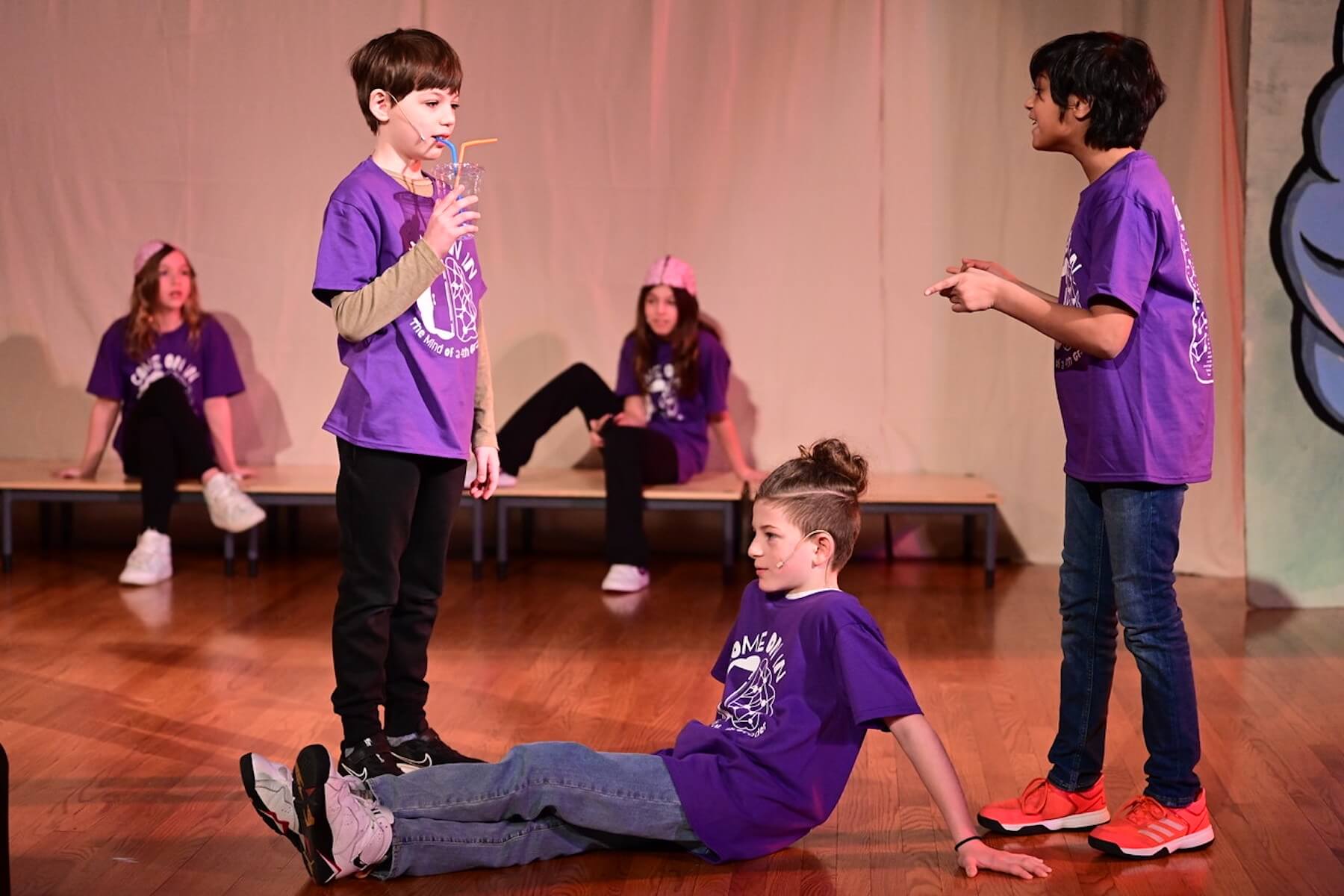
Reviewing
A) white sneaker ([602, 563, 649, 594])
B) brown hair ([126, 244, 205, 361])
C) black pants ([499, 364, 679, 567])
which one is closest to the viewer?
white sneaker ([602, 563, 649, 594])

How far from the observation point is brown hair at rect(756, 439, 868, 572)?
7.51ft

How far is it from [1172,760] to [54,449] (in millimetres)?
4569

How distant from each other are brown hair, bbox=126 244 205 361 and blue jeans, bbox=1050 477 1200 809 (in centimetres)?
353

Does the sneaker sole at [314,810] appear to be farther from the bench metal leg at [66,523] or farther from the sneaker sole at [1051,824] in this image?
the bench metal leg at [66,523]

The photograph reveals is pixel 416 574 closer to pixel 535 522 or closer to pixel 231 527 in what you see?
pixel 231 527

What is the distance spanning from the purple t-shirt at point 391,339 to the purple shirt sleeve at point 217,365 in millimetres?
2743

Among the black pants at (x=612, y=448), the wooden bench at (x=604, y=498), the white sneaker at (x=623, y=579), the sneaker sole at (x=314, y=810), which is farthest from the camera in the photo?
the wooden bench at (x=604, y=498)

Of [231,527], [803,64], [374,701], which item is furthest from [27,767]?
[803,64]

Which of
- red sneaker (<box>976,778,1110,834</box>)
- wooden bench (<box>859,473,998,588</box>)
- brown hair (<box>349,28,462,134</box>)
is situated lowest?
red sneaker (<box>976,778,1110,834</box>)

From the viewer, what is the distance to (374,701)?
2.56 metres

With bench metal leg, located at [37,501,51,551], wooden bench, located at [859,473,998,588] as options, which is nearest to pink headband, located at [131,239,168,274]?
bench metal leg, located at [37,501,51,551]

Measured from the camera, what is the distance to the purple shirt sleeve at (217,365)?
509 centimetres

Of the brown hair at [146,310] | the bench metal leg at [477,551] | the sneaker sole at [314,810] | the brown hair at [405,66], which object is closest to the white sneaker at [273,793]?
the sneaker sole at [314,810]

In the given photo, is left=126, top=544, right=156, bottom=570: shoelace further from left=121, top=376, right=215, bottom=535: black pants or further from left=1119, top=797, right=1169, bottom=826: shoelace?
left=1119, top=797, right=1169, bottom=826: shoelace
